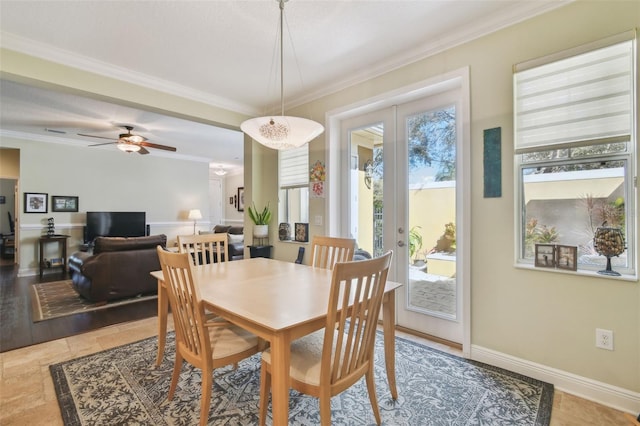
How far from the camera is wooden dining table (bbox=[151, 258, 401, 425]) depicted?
48.3 inches

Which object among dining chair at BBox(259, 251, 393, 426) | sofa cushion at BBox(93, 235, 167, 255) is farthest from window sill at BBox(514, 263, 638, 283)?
→ sofa cushion at BBox(93, 235, 167, 255)

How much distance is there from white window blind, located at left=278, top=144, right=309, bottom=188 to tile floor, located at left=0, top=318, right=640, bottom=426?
7.08 ft

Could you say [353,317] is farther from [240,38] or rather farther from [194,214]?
[194,214]

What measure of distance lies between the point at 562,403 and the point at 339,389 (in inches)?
59.5

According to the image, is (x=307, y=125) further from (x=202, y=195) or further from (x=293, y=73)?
(x=202, y=195)

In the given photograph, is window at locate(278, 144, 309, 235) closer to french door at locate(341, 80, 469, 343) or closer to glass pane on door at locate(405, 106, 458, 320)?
french door at locate(341, 80, 469, 343)

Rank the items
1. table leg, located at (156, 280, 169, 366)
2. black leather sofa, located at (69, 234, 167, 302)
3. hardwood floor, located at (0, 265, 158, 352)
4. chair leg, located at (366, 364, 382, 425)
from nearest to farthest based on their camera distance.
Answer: chair leg, located at (366, 364, 382, 425), table leg, located at (156, 280, 169, 366), hardwood floor, located at (0, 265, 158, 352), black leather sofa, located at (69, 234, 167, 302)

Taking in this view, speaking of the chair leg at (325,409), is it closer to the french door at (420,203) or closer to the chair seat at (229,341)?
the chair seat at (229,341)

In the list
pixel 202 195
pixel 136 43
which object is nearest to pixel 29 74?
pixel 136 43

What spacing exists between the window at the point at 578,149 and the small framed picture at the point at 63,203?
758 centimetres

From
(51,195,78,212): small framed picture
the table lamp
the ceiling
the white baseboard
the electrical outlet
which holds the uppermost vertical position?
the ceiling

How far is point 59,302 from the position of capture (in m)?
3.87

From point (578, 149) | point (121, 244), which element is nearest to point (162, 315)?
point (121, 244)

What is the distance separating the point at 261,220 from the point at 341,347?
2950mm
